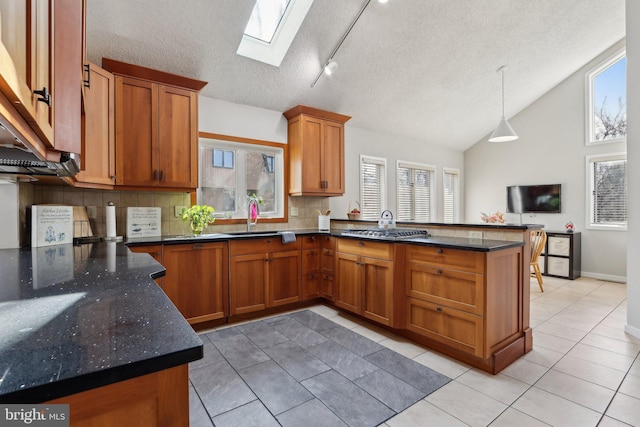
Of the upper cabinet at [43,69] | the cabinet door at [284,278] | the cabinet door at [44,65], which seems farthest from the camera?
the cabinet door at [284,278]

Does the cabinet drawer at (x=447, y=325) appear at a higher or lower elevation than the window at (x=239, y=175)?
lower

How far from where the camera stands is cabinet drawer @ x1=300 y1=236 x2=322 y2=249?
12.0 feet

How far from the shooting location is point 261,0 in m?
3.18

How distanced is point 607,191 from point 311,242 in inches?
199

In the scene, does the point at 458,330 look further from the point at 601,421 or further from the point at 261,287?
the point at 261,287

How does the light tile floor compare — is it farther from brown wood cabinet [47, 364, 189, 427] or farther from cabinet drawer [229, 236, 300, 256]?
brown wood cabinet [47, 364, 189, 427]

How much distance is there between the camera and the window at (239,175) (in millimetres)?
3662

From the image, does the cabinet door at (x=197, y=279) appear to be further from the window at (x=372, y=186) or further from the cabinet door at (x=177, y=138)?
the window at (x=372, y=186)

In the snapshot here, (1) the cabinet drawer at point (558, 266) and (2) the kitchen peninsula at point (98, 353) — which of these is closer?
(2) the kitchen peninsula at point (98, 353)

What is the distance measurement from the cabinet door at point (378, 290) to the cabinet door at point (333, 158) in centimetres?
140

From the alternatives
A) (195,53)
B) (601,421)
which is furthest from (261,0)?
(601,421)

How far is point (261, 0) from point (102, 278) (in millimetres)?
3097

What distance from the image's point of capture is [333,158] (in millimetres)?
4215

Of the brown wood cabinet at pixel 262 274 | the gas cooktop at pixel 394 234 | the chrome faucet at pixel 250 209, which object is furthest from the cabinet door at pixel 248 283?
the gas cooktop at pixel 394 234
